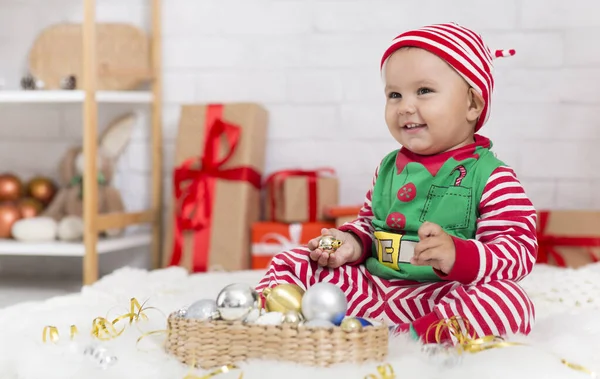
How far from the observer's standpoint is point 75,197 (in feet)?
6.73

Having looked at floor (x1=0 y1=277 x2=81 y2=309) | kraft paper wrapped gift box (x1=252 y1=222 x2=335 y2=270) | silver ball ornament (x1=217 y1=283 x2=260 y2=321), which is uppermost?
silver ball ornament (x1=217 y1=283 x2=260 y2=321)

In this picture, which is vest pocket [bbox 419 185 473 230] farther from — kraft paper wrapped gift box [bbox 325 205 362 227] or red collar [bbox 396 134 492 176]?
kraft paper wrapped gift box [bbox 325 205 362 227]

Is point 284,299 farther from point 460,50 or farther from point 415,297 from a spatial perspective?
point 460,50

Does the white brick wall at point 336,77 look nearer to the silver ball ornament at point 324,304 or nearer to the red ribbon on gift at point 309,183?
the red ribbon on gift at point 309,183

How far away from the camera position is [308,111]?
2082 millimetres

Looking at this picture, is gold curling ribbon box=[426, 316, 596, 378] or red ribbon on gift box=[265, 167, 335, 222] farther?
red ribbon on gift box=[265, 167, 335, 222]

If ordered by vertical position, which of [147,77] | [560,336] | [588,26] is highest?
[588,26]

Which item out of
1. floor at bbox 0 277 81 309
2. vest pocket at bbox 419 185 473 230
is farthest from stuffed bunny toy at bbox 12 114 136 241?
vest pocket at bbox 419 185 473 230

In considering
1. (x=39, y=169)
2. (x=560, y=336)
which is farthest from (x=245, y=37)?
(x=560, y=336)

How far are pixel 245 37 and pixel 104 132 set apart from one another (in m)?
0.47

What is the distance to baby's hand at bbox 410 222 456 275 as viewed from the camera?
3.19 ft

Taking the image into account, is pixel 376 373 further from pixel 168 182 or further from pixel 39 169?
pixel 39 169

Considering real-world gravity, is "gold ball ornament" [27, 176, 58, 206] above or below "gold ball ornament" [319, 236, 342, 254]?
below

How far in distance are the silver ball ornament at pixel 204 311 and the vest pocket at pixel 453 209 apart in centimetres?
39
